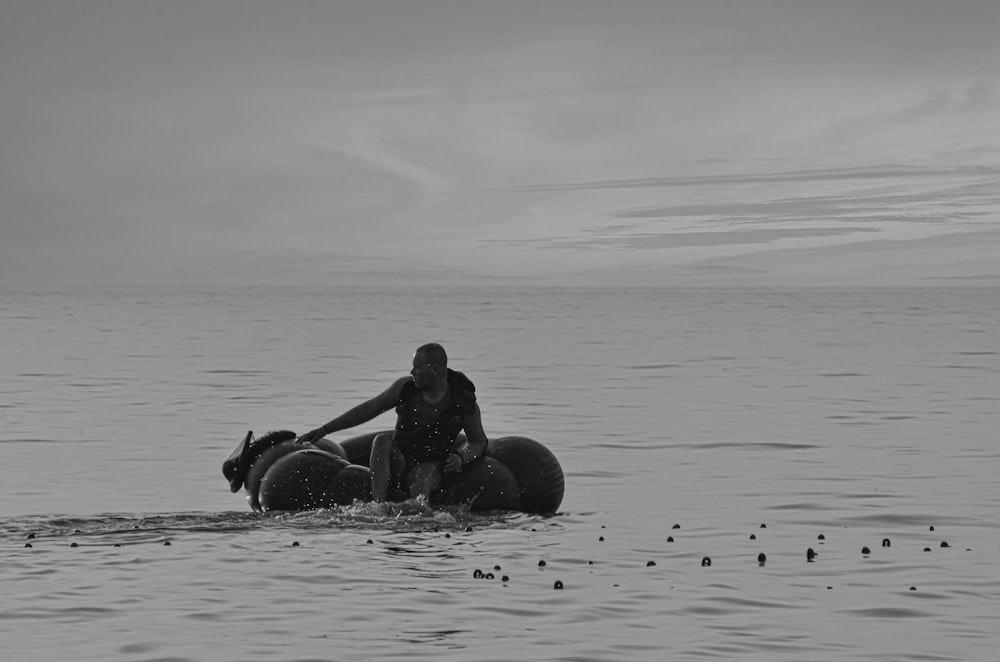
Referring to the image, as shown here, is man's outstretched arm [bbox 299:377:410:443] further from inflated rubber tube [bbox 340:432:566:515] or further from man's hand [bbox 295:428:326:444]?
inflated rubber tube [bbox 340:432:566:515]

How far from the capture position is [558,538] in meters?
17.5

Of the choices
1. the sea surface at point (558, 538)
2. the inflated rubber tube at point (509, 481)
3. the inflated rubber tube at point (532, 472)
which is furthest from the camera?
the inflated rubber tube at point (532, 472)

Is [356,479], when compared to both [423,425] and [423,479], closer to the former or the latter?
[423,479]

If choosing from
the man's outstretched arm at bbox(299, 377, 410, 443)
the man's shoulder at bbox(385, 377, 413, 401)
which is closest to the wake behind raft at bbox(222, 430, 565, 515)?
the man's outstretched arm at bbox(299, 377, 410, 443)

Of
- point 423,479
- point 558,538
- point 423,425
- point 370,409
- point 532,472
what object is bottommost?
point 558,538

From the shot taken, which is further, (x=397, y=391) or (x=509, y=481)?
(x=509, y=481)

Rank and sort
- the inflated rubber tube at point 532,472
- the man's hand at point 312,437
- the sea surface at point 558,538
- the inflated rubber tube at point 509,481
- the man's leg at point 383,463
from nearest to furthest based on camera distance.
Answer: the sea surface at point 558,538 → the man's leg at point 383,463 → the inflated rubber tube at point 509,481 → the inflated rubber tube at point 532,472 → the man's hand at point 312,437

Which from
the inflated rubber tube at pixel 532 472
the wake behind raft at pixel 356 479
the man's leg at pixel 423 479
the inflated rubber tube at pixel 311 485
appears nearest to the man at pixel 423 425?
the man's leg at pixel 423 479

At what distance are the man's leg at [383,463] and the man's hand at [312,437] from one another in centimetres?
79

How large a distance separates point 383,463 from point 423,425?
67 cm

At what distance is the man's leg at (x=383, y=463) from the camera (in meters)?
18.5

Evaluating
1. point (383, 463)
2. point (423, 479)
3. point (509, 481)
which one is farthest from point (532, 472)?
point (383, 463)

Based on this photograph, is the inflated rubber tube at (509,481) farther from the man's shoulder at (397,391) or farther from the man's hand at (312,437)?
the man's hand at (312,437)

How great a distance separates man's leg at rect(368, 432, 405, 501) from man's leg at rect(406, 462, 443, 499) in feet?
0.58
